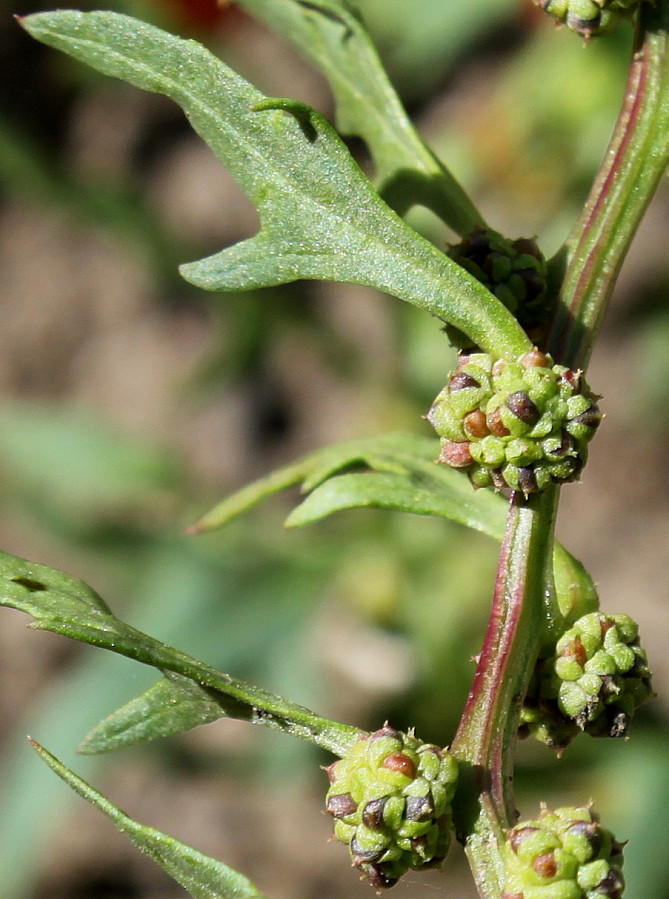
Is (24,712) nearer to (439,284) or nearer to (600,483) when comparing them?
(600,483)

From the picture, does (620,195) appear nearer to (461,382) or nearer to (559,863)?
(461,382)

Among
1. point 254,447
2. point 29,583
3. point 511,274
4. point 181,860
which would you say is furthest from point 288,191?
point 254,447

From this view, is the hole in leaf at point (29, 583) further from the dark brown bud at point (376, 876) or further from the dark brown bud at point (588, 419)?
the dark brown bud at point (588, 419)

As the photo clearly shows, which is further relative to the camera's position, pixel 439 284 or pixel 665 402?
pixel 665 402

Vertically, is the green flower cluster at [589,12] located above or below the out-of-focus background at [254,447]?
above

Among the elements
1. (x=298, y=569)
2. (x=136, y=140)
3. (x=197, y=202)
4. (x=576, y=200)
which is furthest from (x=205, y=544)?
(x=136, y=140)

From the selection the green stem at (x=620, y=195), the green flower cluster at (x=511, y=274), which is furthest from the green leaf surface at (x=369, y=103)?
the green stem at (x=620, y=195)
